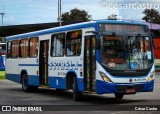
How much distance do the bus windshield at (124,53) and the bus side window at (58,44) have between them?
302 centimetres

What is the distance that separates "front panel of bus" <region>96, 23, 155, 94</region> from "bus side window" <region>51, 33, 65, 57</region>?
115 inches

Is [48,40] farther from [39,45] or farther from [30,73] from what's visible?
[30,73]

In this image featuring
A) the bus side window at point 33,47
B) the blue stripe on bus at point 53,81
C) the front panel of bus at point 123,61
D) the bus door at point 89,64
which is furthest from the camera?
the bus side window at point 33,47

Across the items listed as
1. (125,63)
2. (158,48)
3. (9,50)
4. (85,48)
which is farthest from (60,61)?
(158,48)

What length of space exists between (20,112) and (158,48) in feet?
130

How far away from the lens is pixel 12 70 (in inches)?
947

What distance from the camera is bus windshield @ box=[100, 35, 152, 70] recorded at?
15258 millimetres

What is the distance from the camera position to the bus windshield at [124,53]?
15.3 metres

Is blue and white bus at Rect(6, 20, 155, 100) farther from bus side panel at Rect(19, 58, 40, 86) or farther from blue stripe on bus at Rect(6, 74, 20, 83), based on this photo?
blue stripe on bus at Rect(6, 74, 20, 83)

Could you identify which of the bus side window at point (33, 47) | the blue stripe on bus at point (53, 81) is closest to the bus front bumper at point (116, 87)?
the blue stripe on bus at point (53, 81)

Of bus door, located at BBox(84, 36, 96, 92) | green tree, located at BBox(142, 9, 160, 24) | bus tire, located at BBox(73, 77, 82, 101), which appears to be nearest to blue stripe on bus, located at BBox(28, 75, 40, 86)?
bus tire, located at BBox(73, 77, 82, 101)

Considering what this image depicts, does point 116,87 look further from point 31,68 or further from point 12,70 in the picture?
point 12,70

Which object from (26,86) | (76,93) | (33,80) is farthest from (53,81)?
(26,86)

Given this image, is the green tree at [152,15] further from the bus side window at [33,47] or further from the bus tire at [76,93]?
the bus tire at [76,93]
